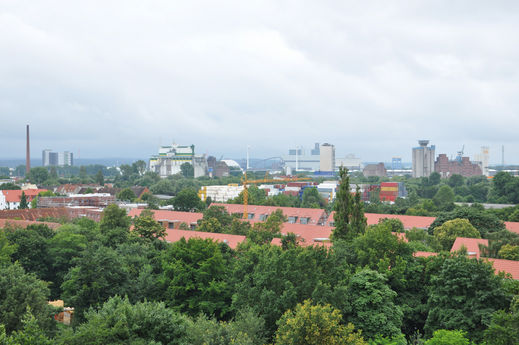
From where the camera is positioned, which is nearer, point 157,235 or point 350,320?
point 350,320

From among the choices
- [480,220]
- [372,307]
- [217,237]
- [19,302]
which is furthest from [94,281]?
[480,220]

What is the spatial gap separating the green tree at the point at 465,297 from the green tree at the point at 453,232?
1863 cm

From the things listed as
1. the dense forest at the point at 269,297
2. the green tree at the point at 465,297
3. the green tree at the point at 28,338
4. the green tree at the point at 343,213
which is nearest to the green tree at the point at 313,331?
the dense forest at the point at 269,297

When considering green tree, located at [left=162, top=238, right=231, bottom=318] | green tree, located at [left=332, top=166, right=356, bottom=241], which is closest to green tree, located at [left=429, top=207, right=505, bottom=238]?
green tree, located at [left=332, top=166, right=356, bottom=241]

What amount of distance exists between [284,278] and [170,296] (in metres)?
7.48

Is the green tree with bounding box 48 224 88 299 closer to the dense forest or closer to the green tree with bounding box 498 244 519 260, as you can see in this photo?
the dense forest

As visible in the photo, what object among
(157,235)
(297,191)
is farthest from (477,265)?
(297,191)

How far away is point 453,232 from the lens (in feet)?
144

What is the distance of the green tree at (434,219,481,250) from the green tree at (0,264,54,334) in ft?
102

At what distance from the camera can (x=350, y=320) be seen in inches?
956

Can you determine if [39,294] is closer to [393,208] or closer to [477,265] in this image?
[477,265]

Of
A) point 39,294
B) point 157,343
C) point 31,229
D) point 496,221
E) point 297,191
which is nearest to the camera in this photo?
point 157,343

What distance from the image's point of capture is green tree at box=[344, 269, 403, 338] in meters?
23.7

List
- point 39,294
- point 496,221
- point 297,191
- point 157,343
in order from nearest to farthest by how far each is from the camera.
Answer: point 157,343
point 39,294
point 496,221
point 297,191
